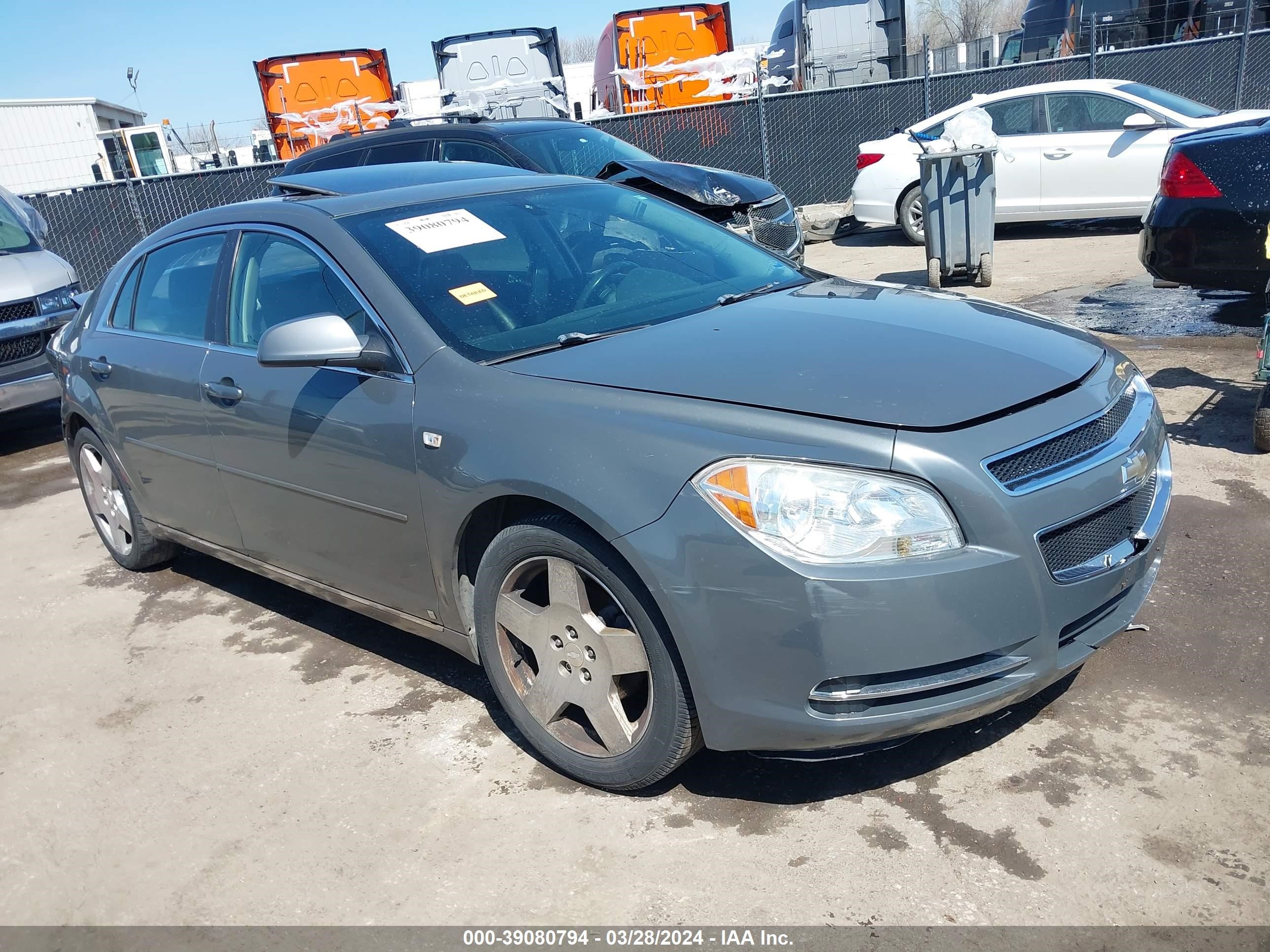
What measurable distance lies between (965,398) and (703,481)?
681mm

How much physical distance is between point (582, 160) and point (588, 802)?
23.2 ft

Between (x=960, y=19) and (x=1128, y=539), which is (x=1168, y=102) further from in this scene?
(x=960, y=19)

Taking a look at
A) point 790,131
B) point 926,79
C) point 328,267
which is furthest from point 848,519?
point 790,131

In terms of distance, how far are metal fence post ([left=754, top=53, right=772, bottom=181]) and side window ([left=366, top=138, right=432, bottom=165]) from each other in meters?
7.30

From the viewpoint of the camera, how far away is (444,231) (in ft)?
11.6

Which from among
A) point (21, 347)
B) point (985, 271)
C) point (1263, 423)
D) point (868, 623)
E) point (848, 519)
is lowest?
point (985, 271)

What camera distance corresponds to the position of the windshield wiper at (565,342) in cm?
310

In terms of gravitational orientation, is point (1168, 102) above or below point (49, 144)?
below

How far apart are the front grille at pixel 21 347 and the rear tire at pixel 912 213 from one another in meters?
8.84

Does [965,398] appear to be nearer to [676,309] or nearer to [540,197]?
[676,309]

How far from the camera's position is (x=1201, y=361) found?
6.36 metres

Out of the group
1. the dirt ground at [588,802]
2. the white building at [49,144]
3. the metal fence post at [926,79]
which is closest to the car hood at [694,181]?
the dirt ground at [588,802]

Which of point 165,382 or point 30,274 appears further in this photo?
point 30,274

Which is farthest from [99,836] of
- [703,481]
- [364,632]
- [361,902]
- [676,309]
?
[676,309]
